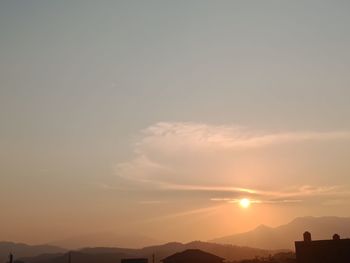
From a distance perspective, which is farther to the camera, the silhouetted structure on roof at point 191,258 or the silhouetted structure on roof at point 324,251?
the silhouetted structure on roof at point 191,258

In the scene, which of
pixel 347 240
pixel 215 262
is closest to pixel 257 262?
pixel 215 262

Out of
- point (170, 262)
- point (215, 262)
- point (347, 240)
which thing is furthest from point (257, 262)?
point (347, 240)

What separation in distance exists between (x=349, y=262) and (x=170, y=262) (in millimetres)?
25666

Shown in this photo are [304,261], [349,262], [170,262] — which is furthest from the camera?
[170,262]

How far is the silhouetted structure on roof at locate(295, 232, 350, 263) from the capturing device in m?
57.5

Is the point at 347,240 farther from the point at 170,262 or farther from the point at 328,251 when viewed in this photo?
the point at 170,262

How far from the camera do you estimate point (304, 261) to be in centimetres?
6081

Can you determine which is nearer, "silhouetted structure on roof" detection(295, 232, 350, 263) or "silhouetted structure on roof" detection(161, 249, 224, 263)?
"silhouetted structure on roof" detection(295, 232, 350, 263)

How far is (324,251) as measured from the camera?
59.0m

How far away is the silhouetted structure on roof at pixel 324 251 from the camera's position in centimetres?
5747

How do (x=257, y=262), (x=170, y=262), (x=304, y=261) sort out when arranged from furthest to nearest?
(x=257, y=262) < (x=170, y=262) < (x=304, y=261)

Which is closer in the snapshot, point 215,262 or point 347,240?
point 347,240

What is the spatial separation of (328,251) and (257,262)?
73.3 feet

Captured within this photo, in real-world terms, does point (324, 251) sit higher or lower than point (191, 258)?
higher
